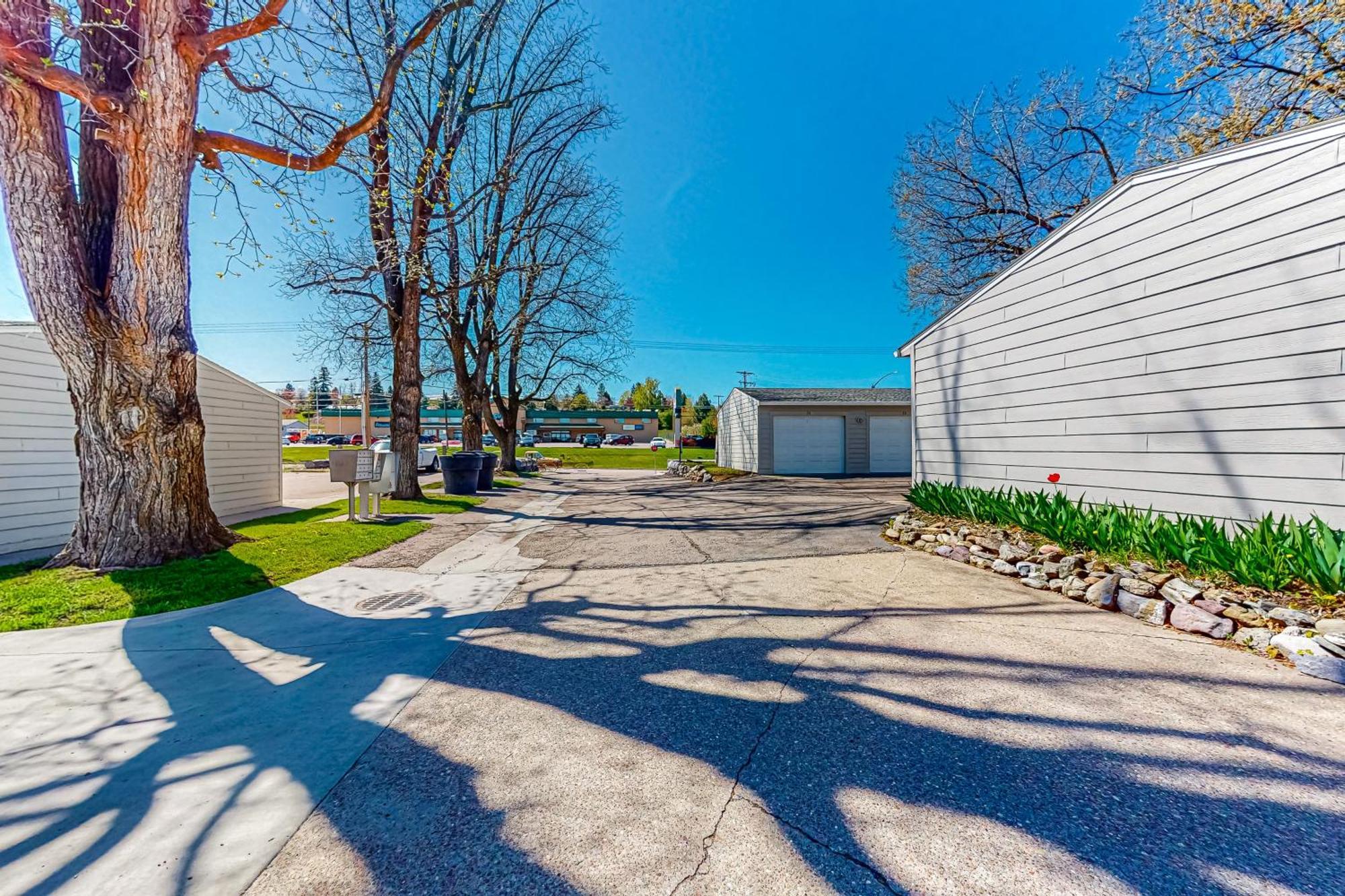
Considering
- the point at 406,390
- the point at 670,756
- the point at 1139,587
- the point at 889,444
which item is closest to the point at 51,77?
the point at 406,390

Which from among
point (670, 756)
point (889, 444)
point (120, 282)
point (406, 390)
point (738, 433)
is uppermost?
point (120, 282)

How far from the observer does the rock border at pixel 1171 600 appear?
2775mm

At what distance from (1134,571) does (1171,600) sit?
18.0 inches

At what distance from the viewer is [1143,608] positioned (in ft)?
12.0

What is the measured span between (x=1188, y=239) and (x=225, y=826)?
7.11 meters

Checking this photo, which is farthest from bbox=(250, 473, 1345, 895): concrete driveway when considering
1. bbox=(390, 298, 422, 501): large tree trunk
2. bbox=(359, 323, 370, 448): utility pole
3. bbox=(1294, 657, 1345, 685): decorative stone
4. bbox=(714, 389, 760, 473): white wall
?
bbox=(714, 389, 760, 473): white wall

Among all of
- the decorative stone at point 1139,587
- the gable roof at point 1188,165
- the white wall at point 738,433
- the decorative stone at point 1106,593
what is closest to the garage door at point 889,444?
the white wall at point 738,433

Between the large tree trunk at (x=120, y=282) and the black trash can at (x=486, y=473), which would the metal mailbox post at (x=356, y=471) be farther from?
the black trash can at (x=486, y=473)

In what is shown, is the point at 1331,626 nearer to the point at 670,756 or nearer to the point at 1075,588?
the point at 1075,588

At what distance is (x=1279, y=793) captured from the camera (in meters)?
1.80

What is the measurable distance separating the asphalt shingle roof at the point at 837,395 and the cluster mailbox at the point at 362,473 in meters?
12.9

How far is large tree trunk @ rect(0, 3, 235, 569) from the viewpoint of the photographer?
4777 mm

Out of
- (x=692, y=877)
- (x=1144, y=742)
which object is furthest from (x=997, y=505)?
(x=692, y=877)

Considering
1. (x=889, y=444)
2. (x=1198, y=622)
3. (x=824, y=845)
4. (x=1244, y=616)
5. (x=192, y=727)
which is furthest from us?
(x=889, y=444)
